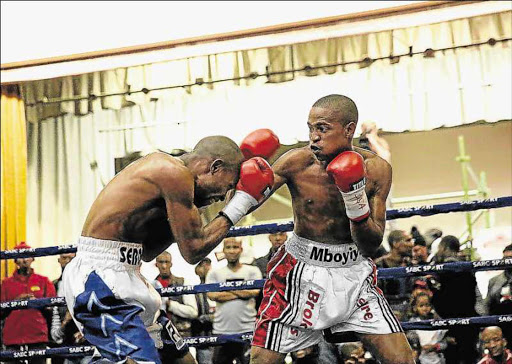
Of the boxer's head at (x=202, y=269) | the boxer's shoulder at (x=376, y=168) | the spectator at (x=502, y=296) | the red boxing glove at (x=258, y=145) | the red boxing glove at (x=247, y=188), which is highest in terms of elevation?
the red boxing glove at (x=258, y=145)

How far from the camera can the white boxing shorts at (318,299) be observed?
10.4ft

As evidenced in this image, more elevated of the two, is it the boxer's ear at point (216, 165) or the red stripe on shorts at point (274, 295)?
the boxer's ear at point (216, 165)

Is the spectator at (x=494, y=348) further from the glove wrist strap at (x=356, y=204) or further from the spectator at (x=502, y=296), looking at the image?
the glove wrist strap at (x=356, y=204)

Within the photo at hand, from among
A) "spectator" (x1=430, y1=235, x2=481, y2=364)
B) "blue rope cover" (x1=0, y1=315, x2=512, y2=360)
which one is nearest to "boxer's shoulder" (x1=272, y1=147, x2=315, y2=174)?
"blue rope cover" (x1=0, y1=315, x2=512, y2=360)

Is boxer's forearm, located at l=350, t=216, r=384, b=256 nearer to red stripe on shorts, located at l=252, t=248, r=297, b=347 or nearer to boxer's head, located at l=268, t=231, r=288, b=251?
red stripe on shorts, located at l=252, t=248, r=297, b=347

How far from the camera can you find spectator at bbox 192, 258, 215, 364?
4.94m

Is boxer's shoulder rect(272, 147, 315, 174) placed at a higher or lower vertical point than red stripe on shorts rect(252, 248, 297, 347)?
higher

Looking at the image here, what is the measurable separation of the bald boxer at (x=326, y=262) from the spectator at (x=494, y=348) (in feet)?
4.91

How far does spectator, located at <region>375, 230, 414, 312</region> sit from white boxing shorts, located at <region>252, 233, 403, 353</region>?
1.44 metres

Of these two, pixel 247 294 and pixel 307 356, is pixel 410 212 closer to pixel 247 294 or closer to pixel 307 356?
pixel 307 356

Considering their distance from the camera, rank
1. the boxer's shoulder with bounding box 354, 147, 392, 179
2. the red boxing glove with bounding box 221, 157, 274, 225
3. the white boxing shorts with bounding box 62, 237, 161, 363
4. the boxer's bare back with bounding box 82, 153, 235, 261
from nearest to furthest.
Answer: the white boxing shorts with bounding box 62, 237, 161, 363, the boxer's bare back with bounding box 82, 153, 235, 261, the red boxing glove with bounding box 221, 157, 274, 225, the boxer's shoulder with bounding box 354, 147, 392, 179

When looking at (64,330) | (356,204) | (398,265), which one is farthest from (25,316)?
(356,204)

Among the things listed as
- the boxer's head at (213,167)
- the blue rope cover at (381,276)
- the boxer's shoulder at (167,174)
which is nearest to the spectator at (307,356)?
the blue rope cover at (381,276)

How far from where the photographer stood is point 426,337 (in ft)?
15.4
